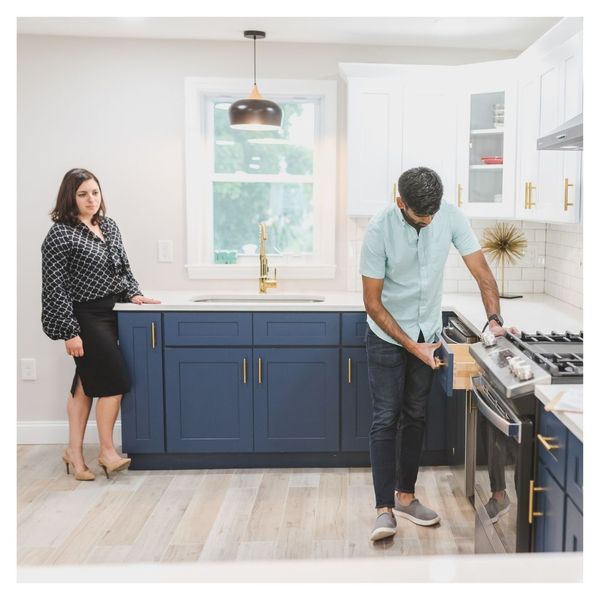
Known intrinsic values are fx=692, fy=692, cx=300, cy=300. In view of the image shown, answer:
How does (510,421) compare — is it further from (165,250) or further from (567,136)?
(165,250)

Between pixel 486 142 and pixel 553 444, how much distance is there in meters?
2.17

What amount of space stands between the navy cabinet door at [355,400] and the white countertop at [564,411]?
5.22 feet

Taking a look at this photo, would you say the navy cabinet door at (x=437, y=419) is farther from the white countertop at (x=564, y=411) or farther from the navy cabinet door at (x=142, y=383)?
the white countertop at (x=564, y=411)

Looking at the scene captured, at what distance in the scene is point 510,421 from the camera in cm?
199

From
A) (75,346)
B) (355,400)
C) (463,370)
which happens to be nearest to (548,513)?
(463,370)

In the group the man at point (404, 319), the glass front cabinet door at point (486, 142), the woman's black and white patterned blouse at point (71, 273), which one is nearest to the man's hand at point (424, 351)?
the man at point (404, 319)

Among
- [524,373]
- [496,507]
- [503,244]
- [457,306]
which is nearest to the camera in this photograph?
[524,373]

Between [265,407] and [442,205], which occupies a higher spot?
[442,205]
